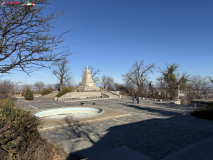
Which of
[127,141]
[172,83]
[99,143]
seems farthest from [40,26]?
[172,83]

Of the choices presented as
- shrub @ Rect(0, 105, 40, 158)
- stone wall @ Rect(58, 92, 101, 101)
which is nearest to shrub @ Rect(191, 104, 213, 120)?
shrub @ Rect(0, 105, 40, 158)

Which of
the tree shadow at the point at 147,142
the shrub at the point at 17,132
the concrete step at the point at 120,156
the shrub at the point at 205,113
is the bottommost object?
the tree shadow at the point at 147,142

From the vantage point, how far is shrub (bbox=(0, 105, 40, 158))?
3.18 m

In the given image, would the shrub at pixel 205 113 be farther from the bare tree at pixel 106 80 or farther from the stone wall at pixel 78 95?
the bare tree at pixel 106 80

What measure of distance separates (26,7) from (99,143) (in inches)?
193

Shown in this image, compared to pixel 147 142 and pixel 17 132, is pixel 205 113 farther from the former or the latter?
pixel 17 132

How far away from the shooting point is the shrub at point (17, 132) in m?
3.18

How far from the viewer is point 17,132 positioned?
11.0 feet

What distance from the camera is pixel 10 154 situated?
9.57 feet

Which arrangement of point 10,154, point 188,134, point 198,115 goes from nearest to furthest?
1. point 10,154
2. point 188,134
3. point 198,115

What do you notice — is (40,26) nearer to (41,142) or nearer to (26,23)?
(26,23)

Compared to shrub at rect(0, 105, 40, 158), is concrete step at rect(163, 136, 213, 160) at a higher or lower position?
lower

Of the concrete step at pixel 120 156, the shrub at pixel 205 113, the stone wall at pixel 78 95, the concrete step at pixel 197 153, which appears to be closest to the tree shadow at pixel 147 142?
the concrete step at pixel 197 153

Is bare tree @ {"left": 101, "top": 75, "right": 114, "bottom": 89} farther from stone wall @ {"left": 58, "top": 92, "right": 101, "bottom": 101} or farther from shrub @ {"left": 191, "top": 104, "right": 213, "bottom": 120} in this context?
shrub @ {"left": 191, "top": 104, "right": 213, "bottom": 120}
